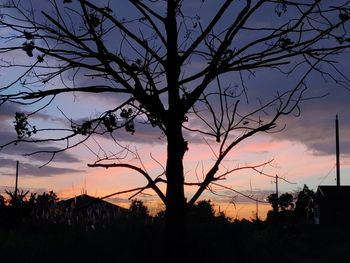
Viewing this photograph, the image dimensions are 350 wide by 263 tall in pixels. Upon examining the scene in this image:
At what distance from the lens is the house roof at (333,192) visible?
2675 inches

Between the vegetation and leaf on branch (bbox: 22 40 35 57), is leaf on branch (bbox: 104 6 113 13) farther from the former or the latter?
the vegetation

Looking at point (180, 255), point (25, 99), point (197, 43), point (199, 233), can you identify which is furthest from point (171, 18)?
point (199, 233)

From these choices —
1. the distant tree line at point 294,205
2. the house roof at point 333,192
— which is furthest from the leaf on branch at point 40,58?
the house roof at point 333,192

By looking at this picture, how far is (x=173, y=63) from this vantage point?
22.4ft

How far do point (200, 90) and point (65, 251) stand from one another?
230 inches

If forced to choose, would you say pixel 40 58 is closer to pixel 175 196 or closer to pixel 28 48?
pixel 28 48

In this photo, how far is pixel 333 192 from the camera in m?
69.2

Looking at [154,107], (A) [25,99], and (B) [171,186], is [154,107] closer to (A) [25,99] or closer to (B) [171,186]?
(B) [171,186]

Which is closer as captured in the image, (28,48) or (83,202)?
(28,48)

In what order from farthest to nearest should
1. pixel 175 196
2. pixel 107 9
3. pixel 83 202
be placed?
pixel 83 202 < pixel 107 9 < pixel 175 196

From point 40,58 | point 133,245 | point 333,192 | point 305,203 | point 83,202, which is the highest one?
point 333,192

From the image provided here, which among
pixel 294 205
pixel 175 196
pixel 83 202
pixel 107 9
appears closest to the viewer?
pixel 175 196

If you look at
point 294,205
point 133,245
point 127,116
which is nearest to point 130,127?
point 127,116

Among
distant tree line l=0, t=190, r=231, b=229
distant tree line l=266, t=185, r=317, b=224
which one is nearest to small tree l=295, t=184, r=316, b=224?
distant tree line l=266, t=185, r=317, b=224
